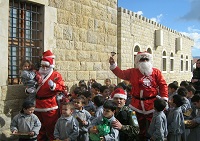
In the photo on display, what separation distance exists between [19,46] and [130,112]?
268 centimetres

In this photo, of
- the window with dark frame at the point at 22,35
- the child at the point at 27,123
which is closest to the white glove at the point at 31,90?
the child at the point at 27,123

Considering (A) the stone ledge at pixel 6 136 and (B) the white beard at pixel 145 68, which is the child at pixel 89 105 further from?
(A) the stone ledge at pixel 6 136

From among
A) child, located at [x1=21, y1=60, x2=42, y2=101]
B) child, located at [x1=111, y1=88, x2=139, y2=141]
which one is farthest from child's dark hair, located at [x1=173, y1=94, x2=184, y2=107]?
child, located at [x1=21, y1=60, x2=42, y2=101]

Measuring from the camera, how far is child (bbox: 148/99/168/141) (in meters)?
3.88

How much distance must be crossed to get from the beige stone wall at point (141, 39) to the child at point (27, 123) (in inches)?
379

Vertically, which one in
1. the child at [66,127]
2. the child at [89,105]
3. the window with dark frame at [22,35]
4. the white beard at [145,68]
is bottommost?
the child at [66,127]

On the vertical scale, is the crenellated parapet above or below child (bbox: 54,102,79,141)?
above

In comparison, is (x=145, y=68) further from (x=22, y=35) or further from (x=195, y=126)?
(x=22, y=35)

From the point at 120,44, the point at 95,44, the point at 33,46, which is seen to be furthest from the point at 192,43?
the point at 33,46

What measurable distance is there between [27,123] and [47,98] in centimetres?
62

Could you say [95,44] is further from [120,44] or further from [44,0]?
[120,44]

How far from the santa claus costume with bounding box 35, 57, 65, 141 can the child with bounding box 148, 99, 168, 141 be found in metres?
1.58

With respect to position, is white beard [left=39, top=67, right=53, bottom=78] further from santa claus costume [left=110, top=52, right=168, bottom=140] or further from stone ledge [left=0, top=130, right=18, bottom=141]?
santa claus costume [left=110, top=52, right=168, bottom=140]

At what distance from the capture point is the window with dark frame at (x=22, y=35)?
188 inches
